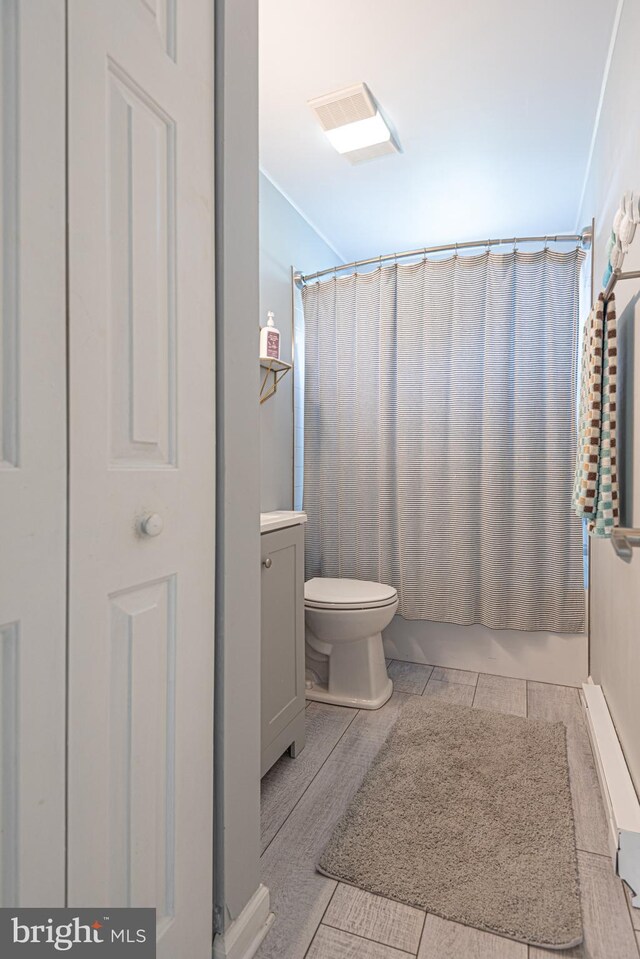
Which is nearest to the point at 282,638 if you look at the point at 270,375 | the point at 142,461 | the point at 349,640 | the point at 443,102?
Answer: the point at 349,640

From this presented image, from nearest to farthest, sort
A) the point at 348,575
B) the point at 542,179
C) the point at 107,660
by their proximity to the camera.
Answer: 1. the point at 107,660
2. the point at 542,179
3. the point at 348,575

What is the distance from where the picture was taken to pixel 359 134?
224 cm

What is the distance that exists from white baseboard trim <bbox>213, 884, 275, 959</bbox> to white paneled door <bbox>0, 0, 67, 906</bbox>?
55cm

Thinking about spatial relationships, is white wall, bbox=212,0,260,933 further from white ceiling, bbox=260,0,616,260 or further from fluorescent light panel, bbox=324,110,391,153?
fluorescent light panel, bbox=324,110,391,153

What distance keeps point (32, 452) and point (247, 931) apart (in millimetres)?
1104

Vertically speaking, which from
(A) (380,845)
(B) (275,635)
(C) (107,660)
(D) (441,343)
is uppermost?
(D) (441,343)

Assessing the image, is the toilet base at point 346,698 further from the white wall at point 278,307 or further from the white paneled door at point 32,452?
the white paneled door at point 32,452

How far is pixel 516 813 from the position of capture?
1.57 m

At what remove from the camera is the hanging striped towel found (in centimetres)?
163

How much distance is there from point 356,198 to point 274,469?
1480 mm

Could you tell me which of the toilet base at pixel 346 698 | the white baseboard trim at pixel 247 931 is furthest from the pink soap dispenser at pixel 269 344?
the white baseboard trim at pixel 247 931

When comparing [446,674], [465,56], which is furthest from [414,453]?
[465,56]

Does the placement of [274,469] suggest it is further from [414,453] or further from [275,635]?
[275,635]

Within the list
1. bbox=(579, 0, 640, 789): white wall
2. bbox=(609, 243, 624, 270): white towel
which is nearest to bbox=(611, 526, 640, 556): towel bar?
bbox=(579, 0, 640, 789): white wall
